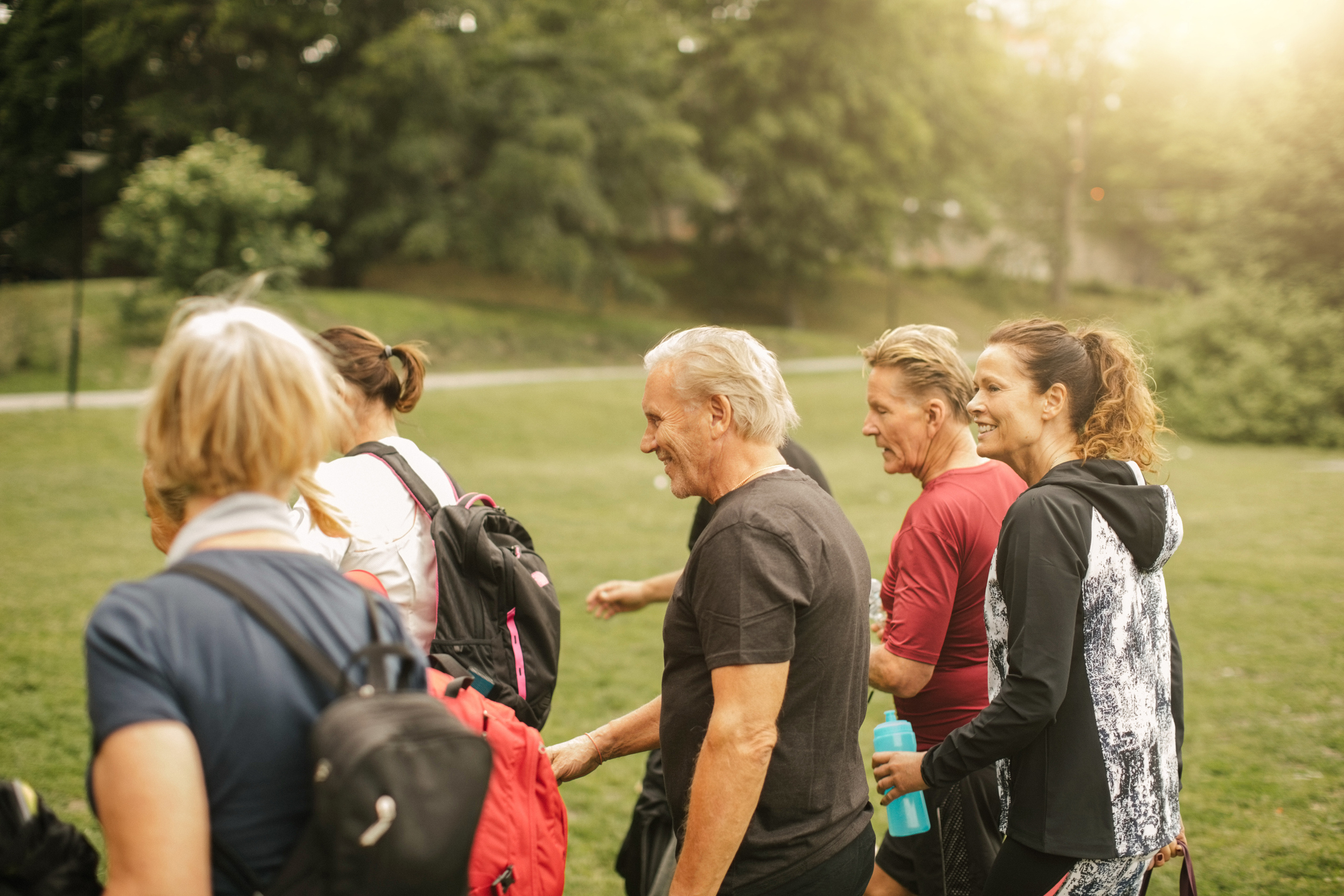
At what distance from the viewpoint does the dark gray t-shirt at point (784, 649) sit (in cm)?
200

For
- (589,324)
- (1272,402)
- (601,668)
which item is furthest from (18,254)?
(1272,402)

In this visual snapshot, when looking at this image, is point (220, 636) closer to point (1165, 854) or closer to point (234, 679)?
point (234, 679)

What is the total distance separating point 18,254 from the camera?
45.1ft

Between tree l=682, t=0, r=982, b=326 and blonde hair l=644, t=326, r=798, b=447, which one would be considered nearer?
blonde hair l=644, t=326, r=798, b=447

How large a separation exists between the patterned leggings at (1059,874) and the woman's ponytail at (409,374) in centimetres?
214

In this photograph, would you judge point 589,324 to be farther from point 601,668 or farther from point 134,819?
point 134,819

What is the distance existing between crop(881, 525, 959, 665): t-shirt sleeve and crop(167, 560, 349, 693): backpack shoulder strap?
1.74 meters

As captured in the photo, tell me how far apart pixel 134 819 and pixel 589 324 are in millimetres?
30518

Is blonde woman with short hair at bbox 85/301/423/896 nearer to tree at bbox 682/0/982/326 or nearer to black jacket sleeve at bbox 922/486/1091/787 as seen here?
black jacket sleeve at bbox 922/486/1091/787

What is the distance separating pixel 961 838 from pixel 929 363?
1453 millimetres

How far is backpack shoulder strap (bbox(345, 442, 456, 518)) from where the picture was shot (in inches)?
109

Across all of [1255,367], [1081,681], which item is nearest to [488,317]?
[1255,367]

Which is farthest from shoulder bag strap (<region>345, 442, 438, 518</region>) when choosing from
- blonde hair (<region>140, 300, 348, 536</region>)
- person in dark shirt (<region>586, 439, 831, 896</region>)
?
blonde hair (<region>140, 300, 348, 536</region>)

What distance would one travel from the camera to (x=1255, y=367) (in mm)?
21438
